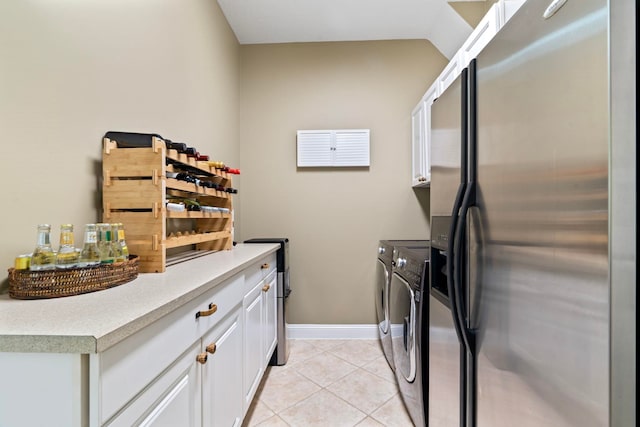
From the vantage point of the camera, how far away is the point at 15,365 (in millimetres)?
553

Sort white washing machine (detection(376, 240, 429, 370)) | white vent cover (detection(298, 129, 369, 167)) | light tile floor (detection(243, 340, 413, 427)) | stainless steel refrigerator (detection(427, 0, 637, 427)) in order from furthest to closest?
white vent cover (detection(298, 129, 369, 167)), white washing machine (detection(376, 240, 429, 370)), light tile floor (detection(243, 340, 413, 427)), stainless steel refrigerator (detection(427, 0, 637, 427))

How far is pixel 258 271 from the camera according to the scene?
179 cm

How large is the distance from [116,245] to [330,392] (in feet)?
5.15

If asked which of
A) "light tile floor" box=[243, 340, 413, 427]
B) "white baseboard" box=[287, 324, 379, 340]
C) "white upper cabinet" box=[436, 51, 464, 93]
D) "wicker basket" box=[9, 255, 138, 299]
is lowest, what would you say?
"light tile floor" box=[243, 340, 413, 427]

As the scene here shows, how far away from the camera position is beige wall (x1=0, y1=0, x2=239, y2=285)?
878 millimetres

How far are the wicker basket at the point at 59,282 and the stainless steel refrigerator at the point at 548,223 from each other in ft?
3.44

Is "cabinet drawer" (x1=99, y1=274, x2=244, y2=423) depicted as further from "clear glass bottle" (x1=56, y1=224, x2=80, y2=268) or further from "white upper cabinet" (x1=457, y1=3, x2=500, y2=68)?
"white upper cabinet" (x1=457, y1=3, x2=500, y2=68)

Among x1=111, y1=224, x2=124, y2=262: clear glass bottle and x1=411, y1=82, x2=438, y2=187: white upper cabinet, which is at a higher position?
x1=411, y1=82, x2=438, y2=187: white upper cabinet

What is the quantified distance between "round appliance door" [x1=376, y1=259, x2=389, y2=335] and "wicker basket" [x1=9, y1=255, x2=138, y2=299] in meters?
1.76

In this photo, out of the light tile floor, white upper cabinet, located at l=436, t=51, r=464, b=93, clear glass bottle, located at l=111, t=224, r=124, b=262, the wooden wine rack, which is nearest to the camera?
clear glass bottle, located at l=111, t=224, r=124, b=262

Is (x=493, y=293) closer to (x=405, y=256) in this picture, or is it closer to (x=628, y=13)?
(x=628, y=13)

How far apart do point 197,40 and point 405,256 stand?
190 cm

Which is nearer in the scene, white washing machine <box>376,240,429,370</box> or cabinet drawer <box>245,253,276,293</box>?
cabinet drawer <box>245,253,276,293</box>

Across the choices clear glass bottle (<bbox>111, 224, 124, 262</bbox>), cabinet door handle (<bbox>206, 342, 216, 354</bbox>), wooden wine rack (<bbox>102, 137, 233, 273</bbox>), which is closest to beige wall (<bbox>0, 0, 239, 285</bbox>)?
wooden wine rack (<bbox>102, 137, 233, 273</bbox>)
